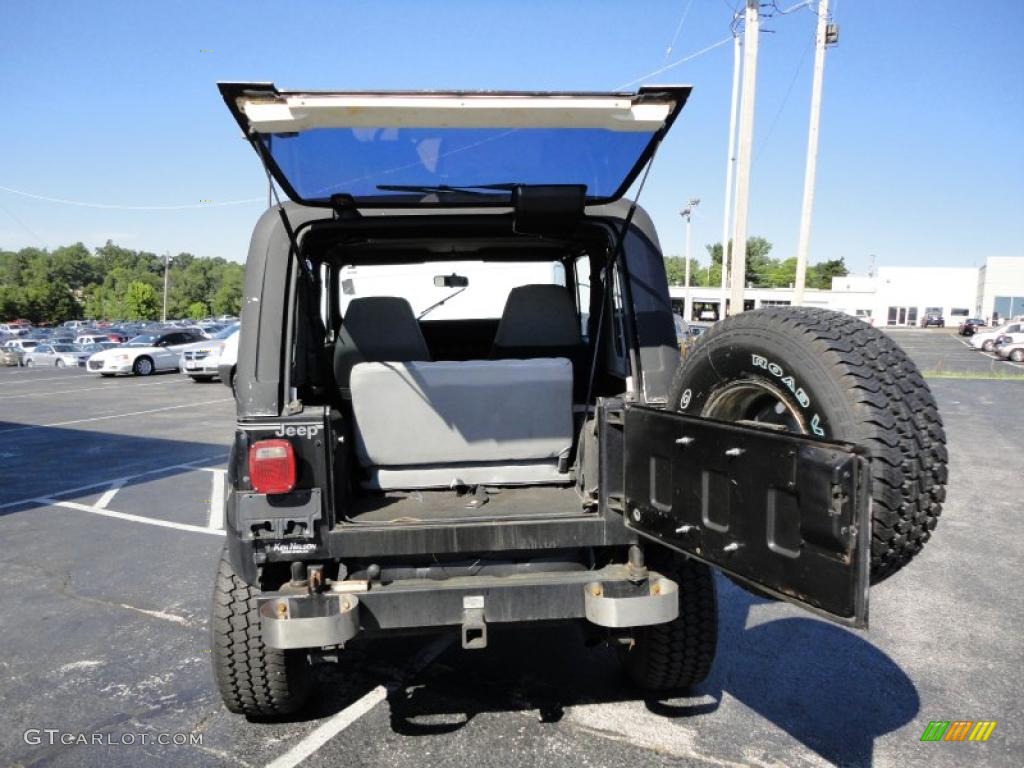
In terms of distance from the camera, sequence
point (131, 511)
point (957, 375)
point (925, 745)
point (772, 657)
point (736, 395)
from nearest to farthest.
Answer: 1. point (736, 395)
2. point (925, 745)
3. point (772, 657)
4. point (131, 511)
5. point (957, 375)

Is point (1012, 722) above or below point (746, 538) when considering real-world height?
below

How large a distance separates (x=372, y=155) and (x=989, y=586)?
189 inches

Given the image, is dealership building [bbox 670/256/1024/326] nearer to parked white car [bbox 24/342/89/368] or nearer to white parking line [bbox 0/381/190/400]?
parked white car [bbox 24/342/89/368]

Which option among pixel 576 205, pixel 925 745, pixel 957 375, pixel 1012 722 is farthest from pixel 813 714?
pixel 957 375

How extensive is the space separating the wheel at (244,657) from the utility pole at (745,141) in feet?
49.1

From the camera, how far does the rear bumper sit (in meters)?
2.53

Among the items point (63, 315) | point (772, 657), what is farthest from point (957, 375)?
point (63, 315)

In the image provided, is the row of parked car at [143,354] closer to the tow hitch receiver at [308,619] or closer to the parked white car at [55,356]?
the parked white car at [55,356]

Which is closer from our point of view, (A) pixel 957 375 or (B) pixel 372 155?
(B) pixel 372 155

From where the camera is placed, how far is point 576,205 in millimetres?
2938

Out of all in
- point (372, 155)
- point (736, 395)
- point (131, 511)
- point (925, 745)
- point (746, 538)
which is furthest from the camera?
point (131, 511)

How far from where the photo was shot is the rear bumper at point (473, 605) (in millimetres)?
2531

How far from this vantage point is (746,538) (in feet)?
6.72

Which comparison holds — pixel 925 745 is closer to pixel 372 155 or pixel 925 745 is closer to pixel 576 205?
pixel 576 205
